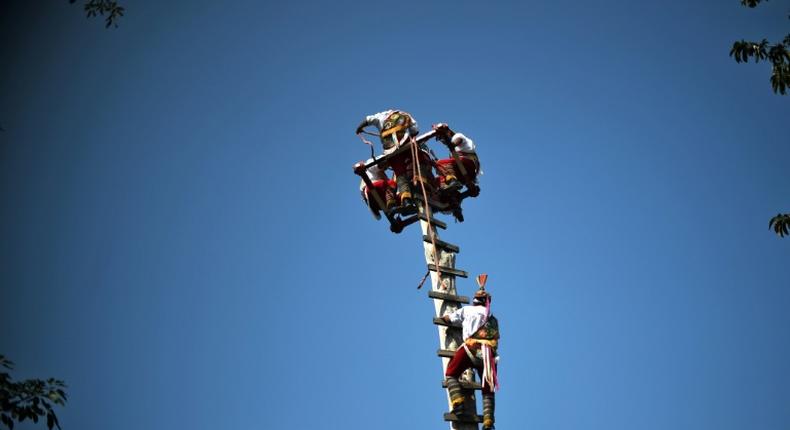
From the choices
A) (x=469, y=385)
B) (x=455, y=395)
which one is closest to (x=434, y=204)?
(x=469, y=385)

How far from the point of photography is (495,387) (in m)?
8.23

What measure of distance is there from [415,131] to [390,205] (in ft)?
3.52

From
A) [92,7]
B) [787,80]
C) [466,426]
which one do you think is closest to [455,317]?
[466,426]

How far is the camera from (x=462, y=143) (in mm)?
10539

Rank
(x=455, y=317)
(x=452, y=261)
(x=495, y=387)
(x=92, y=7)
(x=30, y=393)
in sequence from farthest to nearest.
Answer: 1. (x=452, y=261)
2. (x=455, y=317)
3. (x=495, y=387)
4. (x=92, y=7)
5. (x=30, y=393)

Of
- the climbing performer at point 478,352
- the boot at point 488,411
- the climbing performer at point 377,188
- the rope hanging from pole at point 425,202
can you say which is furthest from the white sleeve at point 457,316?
the climbing performer at point 377,188

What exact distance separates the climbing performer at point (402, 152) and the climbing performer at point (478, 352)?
2.10 meters

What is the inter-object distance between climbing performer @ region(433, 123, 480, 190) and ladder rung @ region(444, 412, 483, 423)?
3394 millimetres

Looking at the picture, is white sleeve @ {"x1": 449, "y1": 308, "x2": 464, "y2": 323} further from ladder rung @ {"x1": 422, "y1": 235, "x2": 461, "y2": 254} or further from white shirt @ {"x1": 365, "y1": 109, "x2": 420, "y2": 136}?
white shirt @ {"x1": 365, "y1": 109, "x2": 420, "y2": 136}

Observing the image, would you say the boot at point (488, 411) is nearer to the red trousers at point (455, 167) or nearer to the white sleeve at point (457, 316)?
the white sleeve at point (457, 316)

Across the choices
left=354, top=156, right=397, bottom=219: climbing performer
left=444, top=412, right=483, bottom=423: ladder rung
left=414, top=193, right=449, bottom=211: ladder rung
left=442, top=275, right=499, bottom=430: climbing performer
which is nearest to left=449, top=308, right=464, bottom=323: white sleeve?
left=442, top=275, right=499, bottom=430: climbing performer

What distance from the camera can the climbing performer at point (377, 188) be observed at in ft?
34.8

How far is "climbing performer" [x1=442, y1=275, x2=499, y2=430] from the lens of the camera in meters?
8.21

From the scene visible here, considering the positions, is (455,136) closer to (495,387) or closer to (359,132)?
(359,132)
